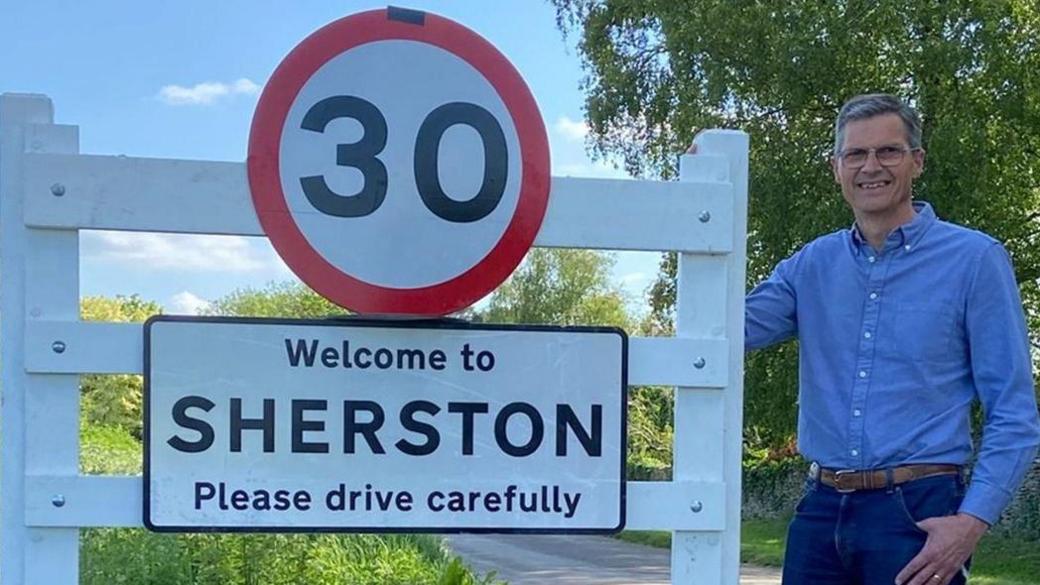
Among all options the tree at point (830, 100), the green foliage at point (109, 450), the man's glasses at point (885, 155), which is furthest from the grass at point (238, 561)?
the tree at point (830, 100)

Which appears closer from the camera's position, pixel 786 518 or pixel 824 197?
pixel 824 197

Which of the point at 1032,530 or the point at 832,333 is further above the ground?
the point at 832,333

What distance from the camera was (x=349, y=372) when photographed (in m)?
2.00

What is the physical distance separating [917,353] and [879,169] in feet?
1.39

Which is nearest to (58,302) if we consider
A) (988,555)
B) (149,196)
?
(149,196)

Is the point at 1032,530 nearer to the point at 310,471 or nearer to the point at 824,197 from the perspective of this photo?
the point at 824,197

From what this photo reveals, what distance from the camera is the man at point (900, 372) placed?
2.31 m

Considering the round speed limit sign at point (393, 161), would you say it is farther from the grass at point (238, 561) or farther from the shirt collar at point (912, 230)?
the grass at point (238, 561)

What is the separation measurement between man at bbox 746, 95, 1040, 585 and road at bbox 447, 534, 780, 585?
11438 mm

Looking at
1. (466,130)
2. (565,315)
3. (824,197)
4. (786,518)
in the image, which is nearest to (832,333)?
(466,130)

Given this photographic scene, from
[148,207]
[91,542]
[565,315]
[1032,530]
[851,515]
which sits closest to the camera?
[148,207]

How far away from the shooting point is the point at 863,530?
2.41 metres

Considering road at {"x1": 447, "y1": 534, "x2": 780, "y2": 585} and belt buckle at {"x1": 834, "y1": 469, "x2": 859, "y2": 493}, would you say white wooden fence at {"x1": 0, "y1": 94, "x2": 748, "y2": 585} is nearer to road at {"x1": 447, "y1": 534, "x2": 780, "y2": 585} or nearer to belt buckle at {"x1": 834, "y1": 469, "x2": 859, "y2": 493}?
belt buckle at {"x1": 834, "y1": 469, "x2": 859, "y2": 493}

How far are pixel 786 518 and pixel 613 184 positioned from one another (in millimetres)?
22300
